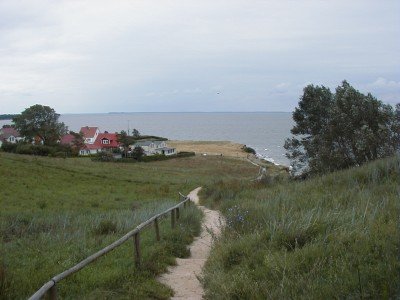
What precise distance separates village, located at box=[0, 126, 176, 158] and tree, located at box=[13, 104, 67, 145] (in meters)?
1.25

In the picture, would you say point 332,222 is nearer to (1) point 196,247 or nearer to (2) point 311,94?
(1) point 196,247

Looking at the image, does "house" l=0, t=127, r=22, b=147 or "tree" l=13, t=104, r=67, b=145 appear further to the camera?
"house" l=0, t=127, r=22, b=147

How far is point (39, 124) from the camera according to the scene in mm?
82562

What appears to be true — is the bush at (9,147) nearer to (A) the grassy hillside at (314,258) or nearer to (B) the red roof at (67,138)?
(B) the red roof at (67,138)

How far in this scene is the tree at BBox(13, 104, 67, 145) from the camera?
80562 millimetres

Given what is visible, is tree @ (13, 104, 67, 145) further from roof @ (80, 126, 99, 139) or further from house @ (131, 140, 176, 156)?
roof @ (80, 126, 99, 139)

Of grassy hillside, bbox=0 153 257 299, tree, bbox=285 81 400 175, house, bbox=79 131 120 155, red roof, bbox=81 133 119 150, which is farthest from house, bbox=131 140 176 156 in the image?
grassy hillside, bbox=0 153 257 299

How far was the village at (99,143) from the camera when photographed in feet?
273

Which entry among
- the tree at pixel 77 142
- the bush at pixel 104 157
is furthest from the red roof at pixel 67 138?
the bush at pixel 104 157

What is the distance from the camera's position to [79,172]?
41.4 meters

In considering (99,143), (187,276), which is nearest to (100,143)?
(99,143)

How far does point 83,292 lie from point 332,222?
387 cm

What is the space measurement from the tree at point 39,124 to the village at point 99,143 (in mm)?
1255

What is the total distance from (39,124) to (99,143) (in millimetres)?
16598
